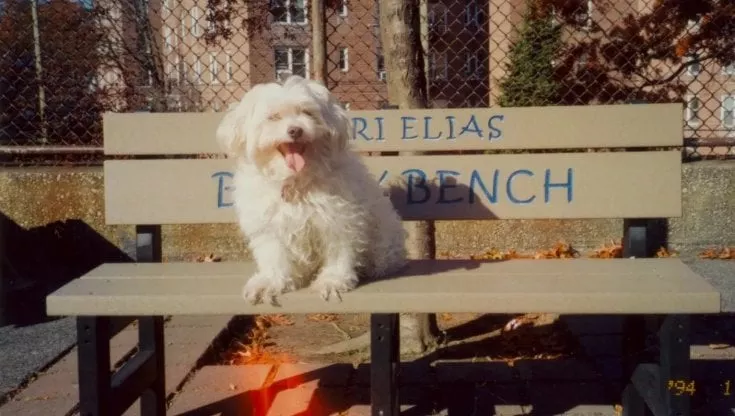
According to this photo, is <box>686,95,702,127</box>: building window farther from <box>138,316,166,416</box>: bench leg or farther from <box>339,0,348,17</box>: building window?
<box>138,316,166,416</box>: bench leg

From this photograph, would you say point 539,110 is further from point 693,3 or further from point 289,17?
point 289,17

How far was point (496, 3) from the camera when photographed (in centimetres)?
631

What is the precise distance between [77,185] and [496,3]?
3.49 meters

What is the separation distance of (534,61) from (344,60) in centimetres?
315

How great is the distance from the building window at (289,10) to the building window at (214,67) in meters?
0.57

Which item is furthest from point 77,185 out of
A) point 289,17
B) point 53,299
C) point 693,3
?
point 693,3

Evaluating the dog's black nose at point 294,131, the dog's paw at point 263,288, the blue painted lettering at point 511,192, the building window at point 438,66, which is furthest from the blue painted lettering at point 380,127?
the building window at point 438,66

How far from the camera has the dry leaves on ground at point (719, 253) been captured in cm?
533

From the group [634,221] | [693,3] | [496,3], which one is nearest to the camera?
[634,221]

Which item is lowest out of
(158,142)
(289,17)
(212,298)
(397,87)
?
(212,298)

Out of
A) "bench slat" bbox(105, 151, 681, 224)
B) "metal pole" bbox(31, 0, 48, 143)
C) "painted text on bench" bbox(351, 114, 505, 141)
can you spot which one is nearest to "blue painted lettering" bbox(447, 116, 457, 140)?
"painted text on bench" bbox(351, 114, 505, 141)

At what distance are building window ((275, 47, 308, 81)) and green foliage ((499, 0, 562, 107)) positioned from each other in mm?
1746

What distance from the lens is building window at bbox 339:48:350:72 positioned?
5495mm

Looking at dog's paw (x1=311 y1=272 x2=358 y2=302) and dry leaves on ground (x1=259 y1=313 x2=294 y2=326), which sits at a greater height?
dog's paw (x1=311 y1=272 x2=358 y2=302)
